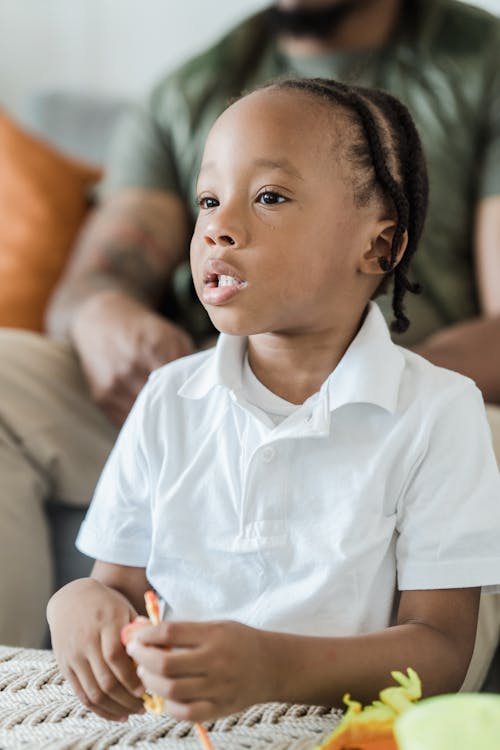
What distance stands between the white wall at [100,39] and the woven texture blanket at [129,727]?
72.9 inches

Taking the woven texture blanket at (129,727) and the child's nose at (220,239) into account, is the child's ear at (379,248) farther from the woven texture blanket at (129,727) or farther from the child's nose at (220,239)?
the woven texture blanket at (129,727)

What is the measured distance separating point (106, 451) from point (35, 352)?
0.17 m

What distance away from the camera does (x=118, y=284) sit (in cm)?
159

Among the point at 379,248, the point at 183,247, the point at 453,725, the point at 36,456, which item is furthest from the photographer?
the point at 183,247

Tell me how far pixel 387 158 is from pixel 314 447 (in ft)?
0.80

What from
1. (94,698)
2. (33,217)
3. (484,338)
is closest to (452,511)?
(94,698)

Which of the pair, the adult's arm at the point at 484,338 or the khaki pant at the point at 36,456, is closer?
the khaki pant at the point at 36,456

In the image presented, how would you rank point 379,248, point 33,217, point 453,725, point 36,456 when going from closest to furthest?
1. point 453,725
2. point 379,248
3. point 36,456
4. point 33,217

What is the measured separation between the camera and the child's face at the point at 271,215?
30.6 inches

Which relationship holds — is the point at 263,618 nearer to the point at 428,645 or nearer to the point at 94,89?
the point at 428,645

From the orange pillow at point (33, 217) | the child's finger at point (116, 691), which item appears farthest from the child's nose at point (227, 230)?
the orange pillow at point (33, 217)

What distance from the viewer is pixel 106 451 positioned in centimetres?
135

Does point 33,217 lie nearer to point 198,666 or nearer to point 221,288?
point 221,288

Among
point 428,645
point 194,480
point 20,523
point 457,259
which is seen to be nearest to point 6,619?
point 20,523
